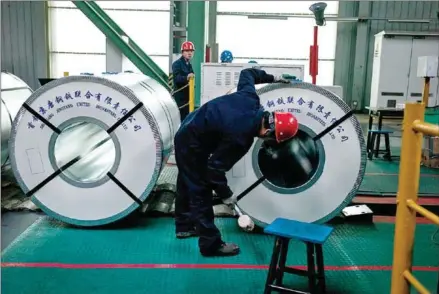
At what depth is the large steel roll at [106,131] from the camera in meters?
4.41

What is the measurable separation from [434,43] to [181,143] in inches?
468

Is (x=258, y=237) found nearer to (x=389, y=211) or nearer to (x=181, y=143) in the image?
(x=181, y=143)

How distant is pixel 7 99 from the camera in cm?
596

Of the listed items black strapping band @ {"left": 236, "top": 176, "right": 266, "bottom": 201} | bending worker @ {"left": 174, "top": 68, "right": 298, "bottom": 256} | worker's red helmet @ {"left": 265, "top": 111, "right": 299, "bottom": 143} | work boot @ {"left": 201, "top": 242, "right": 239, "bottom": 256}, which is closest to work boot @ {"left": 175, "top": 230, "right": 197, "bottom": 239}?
bending worker @ {"left": 174, "top": 68, "right": 298, "bottom": 256}

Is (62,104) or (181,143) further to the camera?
(62,104)

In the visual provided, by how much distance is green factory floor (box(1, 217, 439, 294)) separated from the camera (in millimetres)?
3395

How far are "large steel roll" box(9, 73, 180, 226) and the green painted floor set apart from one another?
287 cm

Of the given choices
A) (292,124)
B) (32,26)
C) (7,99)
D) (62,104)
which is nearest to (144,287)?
(292,124)

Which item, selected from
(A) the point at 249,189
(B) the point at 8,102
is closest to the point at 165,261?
(A) the point at 249,189

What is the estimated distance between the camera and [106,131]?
4.43 m

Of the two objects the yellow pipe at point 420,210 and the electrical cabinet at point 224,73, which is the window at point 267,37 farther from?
the yellow pipe at point 420,210

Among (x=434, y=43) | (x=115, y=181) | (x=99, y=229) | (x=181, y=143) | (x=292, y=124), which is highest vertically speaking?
(x=434, y=43)

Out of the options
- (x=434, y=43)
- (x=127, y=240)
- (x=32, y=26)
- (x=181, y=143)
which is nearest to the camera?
(x=181, y=143)

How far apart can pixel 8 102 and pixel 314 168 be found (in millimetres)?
4125
